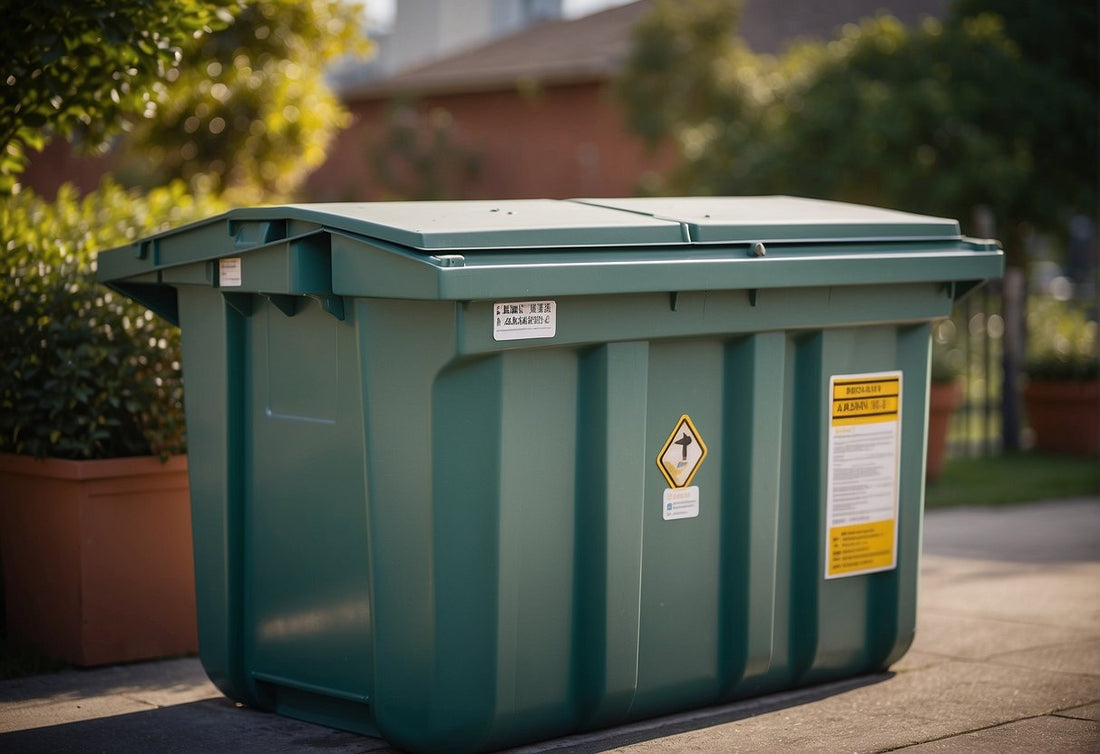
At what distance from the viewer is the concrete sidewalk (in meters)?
4.20

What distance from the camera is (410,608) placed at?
151 inches

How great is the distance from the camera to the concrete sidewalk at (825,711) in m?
4.20

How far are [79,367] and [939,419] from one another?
20.4 feet

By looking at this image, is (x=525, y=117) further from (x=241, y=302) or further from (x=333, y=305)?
(x=333, y=305)

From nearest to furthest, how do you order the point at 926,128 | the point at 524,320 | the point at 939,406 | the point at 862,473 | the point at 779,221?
the point at 524,320 < the point at 779,221 < the point at 862,473 < the point at 939,406 < the point at 926,128

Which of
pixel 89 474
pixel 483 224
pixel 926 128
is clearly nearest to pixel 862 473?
pixel 483 224

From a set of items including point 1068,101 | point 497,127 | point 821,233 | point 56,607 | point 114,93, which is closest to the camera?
point 821,233

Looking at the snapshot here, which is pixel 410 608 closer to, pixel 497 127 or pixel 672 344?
pixel 672 344

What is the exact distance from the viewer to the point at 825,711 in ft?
15.0

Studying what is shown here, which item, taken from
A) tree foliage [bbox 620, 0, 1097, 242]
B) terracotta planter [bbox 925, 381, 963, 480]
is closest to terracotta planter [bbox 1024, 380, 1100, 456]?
terracotta planter [bbox 925, 381, 963, 480]

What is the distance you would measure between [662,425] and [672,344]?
0.77 feet

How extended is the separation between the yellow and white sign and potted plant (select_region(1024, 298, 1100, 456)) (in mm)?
7010

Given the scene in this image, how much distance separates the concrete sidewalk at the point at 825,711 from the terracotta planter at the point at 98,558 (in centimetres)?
14

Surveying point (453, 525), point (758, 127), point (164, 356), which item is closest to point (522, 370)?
point (453, 525)
